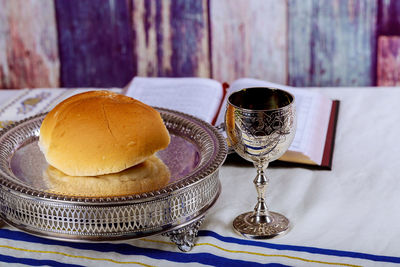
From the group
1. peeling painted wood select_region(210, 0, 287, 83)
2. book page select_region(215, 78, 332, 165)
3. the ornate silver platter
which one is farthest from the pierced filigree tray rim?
peeling painted wood select_region(210, 0, 287, 83)

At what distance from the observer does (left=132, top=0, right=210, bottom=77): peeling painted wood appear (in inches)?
65.8

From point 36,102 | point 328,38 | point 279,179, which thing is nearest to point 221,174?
point 279,179

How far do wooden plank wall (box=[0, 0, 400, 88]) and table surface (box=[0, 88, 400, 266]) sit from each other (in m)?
0.72

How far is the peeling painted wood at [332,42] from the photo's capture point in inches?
64.4

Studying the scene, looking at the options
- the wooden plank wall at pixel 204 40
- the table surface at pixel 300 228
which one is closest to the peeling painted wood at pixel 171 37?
the wooden plank wall at pixel 204 40

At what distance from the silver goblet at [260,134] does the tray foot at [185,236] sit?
0.07 meters

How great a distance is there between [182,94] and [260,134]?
19.7 inches

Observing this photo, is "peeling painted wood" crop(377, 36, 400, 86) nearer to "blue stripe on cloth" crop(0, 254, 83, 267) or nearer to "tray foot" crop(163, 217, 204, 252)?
"tray foot" crop(163, 217, 204, 252)

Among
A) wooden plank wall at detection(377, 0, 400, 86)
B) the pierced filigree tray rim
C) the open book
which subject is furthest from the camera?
wooden plank wall at detection(377, 0, 400, 86)

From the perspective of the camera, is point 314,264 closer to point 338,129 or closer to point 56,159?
point 56,159

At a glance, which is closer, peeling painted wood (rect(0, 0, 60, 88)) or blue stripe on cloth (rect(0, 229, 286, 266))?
blue stripe on cloth (rect(0, 229, 286, 266))

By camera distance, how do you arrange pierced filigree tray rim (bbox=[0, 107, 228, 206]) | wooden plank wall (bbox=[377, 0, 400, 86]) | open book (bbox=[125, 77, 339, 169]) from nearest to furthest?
1. pierced filigree tray rim (bbox=[0, 107, 228, 206])
2. open book (bbox=[125, 77, 339, 169])
3. wooden plank wall (bbox=[377, 0, 400, 86])

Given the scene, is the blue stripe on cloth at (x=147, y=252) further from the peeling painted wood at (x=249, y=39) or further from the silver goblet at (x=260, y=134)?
the peeling painted wood at (x=249, y=39)

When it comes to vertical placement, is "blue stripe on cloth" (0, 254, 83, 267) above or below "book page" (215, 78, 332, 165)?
below
